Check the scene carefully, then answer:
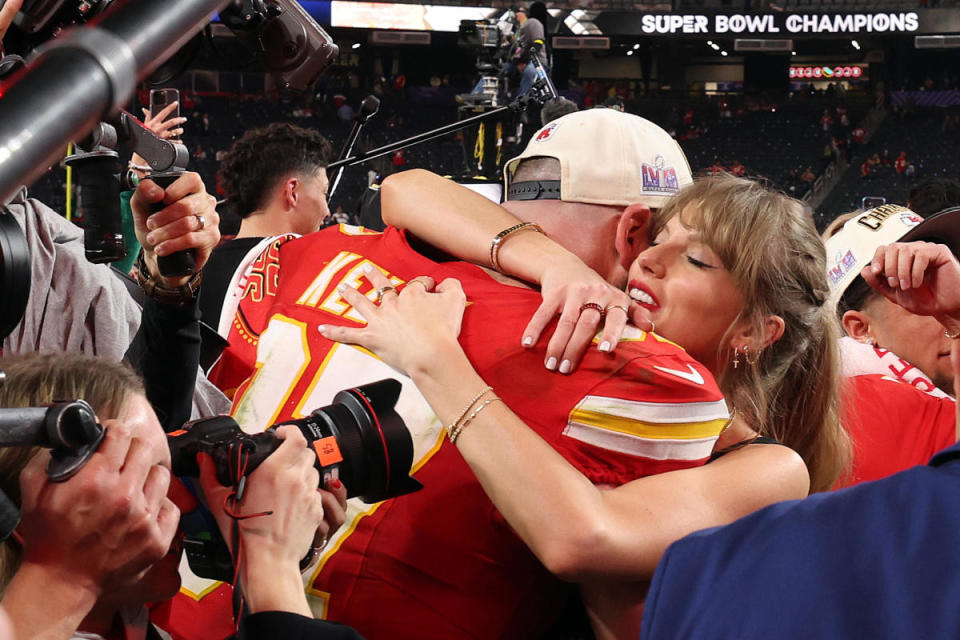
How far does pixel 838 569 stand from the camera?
0.43m

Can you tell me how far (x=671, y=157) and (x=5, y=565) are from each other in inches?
36.6

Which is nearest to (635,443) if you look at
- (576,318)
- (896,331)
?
(576,318)

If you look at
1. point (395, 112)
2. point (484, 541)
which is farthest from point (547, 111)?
point (395, 112)

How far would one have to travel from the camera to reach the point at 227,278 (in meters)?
2.36

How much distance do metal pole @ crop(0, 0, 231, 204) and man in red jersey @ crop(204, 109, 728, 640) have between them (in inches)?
24.4

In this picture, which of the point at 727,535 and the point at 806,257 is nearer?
the point at 727,535

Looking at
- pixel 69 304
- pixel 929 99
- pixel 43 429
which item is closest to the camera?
pixel 43 429

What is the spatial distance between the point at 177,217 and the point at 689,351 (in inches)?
26.4

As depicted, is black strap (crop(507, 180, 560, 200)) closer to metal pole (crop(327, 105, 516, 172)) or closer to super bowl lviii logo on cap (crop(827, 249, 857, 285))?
super bowl lviii logo on cap (crop(827, 249, 857, 285))

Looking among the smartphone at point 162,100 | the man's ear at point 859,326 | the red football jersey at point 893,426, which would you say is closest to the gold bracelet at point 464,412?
the smartphone at point 162,100

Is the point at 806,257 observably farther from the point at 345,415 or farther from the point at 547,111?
the point at 547,111

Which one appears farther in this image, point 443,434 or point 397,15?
point 397,15

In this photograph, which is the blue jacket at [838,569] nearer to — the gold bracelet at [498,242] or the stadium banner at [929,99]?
the gold bracelet at [498,242]

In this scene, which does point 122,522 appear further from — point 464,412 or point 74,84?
point 74,84
